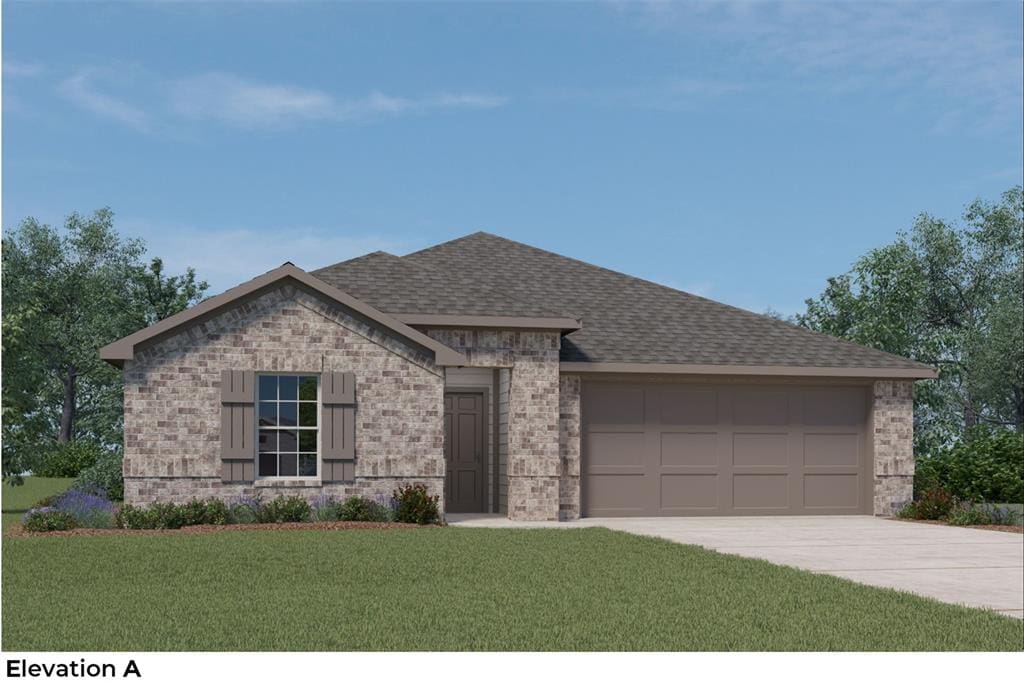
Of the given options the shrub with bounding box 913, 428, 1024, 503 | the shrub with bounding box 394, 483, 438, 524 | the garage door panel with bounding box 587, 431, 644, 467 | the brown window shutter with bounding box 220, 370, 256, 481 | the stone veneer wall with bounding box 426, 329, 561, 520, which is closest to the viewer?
the brown window shutter with bounding box 220, 370, 256, 481

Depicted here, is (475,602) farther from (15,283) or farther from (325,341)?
(15,283)

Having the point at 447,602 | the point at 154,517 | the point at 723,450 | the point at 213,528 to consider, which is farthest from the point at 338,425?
the point at 447,602

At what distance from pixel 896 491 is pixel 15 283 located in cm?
3687

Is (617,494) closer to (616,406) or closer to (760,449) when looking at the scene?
(616,406)

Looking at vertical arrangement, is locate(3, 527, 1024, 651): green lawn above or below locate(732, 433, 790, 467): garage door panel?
below

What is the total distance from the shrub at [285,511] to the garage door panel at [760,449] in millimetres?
8405

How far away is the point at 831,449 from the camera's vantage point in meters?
23.8

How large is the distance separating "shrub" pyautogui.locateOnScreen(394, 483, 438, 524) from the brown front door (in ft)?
11.0

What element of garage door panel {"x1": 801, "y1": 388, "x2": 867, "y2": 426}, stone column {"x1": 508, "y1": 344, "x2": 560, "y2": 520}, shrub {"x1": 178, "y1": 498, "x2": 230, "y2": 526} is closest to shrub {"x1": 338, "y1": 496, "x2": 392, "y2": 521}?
shrub {"x1": 178, "y1": 498, "x2": 230, "y2": 526}

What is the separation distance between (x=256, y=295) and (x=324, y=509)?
142 inches

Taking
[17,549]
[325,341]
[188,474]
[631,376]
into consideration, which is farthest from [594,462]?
[17,549]

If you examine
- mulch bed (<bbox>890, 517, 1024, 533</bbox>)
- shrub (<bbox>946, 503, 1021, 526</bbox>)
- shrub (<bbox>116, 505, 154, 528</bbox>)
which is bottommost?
mulch bed (<bbox>890, 517, 1024, 533</bbox>)

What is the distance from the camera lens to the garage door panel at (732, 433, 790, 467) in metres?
23.2

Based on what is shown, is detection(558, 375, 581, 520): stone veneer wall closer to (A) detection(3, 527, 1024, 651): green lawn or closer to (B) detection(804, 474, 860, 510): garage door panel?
(B) detection(804, 474, 860, 510): garage door panel
